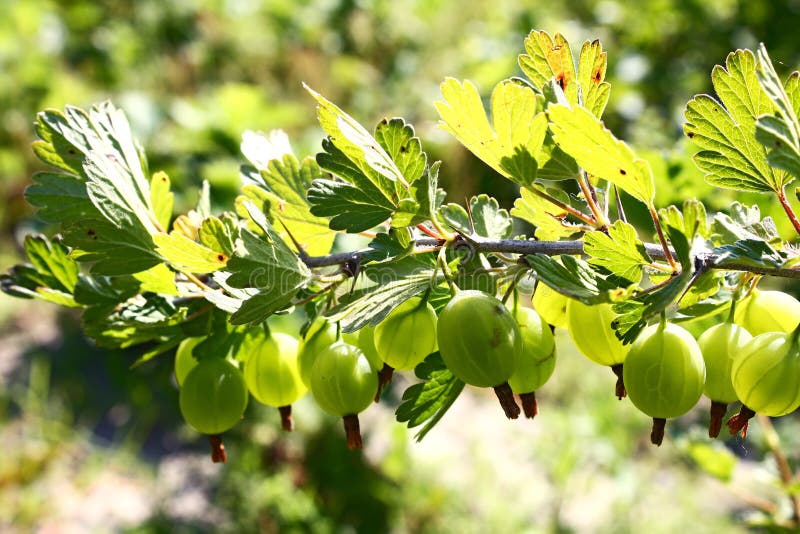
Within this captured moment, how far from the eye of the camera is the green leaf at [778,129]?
0.37 meters

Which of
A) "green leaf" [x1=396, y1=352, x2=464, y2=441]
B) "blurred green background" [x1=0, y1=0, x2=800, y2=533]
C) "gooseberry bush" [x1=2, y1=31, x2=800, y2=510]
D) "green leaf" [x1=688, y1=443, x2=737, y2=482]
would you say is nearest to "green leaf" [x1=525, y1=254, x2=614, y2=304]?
"gooseberry bush" [x1=2, y1=31, x2=800, y2=510]

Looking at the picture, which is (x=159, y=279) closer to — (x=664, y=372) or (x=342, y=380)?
(x=342, y=380)

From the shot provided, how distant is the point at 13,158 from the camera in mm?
3977

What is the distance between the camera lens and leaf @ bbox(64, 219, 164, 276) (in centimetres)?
49

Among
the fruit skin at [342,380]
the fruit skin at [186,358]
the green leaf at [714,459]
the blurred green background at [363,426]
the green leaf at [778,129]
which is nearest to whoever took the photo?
the green leaf at [778,129]

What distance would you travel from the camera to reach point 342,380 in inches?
18.6

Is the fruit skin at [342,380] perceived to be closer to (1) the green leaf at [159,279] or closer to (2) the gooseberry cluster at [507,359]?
(2) the gooseberry cluster at [507,359]

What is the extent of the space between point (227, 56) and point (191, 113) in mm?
1856

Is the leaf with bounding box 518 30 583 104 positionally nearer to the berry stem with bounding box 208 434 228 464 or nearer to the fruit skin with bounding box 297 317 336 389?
the fruit skin with bounding box 297 317 336 389

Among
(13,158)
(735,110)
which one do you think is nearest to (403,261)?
(735,110)

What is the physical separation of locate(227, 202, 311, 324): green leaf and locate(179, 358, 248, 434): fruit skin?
4.0 inches

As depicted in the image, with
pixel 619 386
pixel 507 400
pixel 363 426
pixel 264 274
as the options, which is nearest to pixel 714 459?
pixel 619 386

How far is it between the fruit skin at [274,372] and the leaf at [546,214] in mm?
209

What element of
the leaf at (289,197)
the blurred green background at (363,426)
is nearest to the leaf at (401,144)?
the leaf at (289,197)
